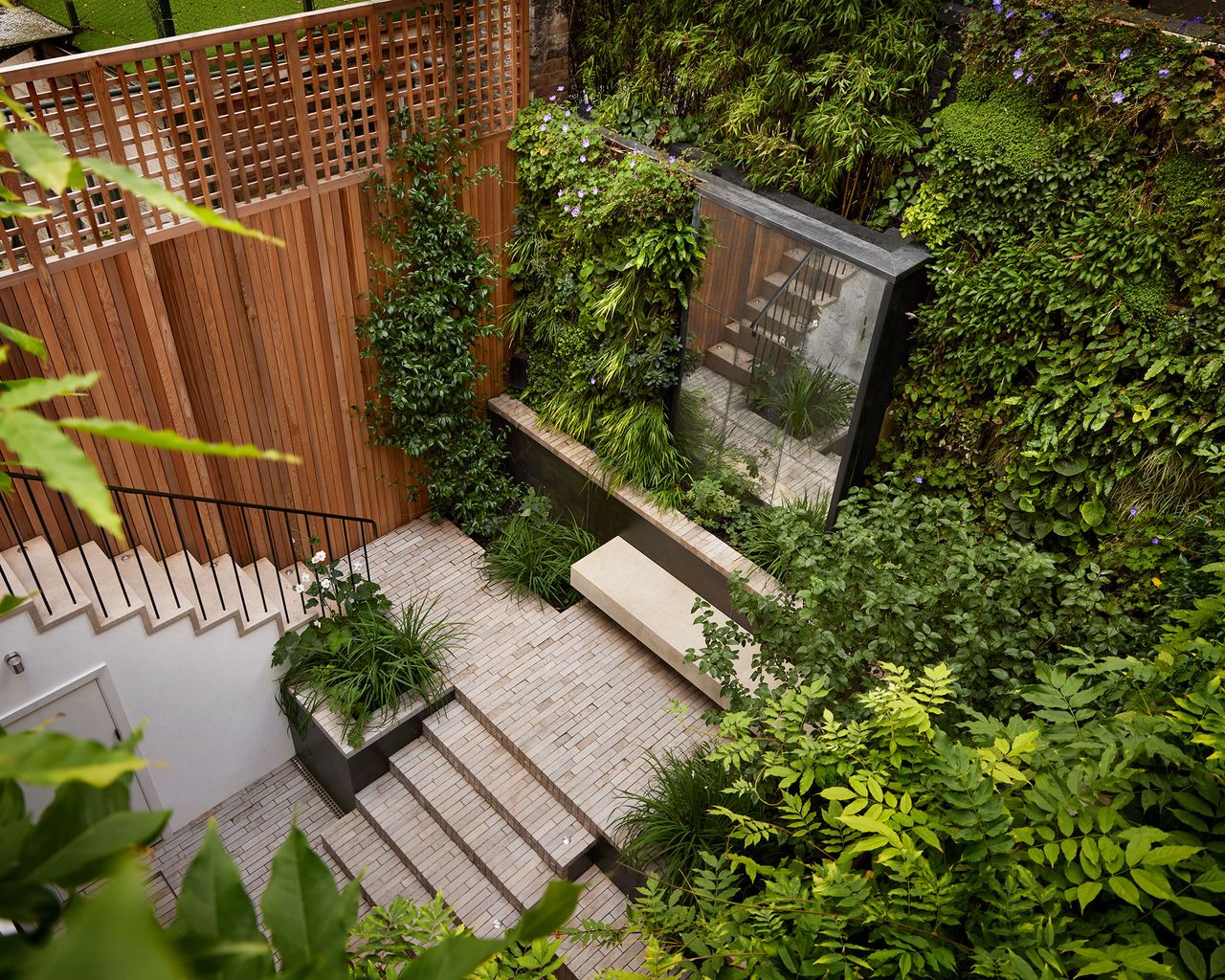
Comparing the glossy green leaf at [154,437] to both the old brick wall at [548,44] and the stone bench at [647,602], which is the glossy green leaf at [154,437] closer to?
the stone bench at [647,602]

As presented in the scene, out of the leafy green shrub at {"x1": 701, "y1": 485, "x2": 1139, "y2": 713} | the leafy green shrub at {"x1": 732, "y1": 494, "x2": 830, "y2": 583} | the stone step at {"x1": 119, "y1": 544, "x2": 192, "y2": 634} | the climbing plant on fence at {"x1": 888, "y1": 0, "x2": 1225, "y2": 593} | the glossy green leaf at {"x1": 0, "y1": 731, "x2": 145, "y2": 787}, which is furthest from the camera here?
the stone step at {"x1": 119, "y1": 544, "x2": 192, "y2": 634}

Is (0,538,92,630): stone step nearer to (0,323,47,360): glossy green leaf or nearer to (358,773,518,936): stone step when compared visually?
(358,773,518,936): stone step

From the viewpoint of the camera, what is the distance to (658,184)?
515cm

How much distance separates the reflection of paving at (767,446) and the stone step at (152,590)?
3.20 meters

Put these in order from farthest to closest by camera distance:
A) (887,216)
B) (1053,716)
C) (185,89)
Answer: (887,216) → (185,89) → (1053,716)

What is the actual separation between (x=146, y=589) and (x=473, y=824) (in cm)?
221

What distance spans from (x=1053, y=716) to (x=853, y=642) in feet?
5.03

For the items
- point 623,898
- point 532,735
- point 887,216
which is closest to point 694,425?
point 887,216

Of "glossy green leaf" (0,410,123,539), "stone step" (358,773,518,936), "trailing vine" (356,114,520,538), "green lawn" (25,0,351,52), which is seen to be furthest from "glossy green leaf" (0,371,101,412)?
"green lawn" (25,0,351,52)

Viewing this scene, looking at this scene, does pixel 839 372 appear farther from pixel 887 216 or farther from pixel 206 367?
pixel 206 367

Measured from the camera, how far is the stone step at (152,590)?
4.89 metres

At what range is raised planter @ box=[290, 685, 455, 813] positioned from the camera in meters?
5.37

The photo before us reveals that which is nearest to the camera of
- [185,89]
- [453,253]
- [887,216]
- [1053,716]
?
[1053,716]

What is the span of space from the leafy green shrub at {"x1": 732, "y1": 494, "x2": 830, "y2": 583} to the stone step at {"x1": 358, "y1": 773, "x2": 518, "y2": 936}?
7.73 ft
